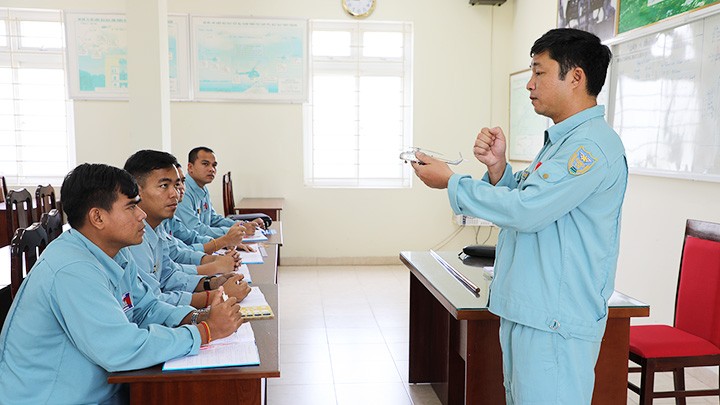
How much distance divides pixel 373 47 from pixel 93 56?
2.67 m

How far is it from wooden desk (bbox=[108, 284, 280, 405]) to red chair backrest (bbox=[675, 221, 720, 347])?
187 centimetres

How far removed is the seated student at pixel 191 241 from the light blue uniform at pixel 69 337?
3.33ft

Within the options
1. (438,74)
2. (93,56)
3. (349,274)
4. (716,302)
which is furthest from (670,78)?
(93,56)

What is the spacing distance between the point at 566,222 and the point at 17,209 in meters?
3.40

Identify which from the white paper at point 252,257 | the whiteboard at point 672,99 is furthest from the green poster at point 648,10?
the white paper at point 252,257

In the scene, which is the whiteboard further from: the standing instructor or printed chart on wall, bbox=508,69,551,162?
the standing instructor

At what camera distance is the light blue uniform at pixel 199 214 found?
3618 mm

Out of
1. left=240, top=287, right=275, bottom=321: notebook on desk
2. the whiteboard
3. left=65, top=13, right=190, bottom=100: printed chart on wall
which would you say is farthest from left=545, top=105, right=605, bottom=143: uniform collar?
left=65, top=13, right=190, bottom=100: printed chart on wall

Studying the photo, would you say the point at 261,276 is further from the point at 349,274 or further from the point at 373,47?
the point at 373,47

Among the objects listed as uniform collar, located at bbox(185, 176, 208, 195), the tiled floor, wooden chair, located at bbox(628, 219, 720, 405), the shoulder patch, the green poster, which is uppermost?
the green poster

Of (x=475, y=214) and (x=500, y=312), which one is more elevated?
(x=475, y=214)

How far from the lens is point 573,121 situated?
4.90 feet

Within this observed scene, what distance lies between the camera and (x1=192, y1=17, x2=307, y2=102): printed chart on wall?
226 inches

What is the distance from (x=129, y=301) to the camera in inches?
69.1
